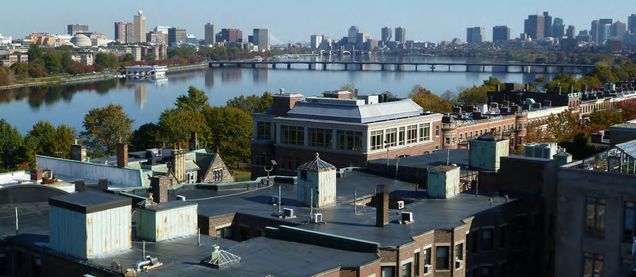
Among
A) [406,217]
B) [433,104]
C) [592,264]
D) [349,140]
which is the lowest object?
[592,264]

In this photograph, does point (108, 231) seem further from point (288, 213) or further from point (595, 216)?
point (595, 216)

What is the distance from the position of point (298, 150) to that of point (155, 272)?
82.0ft

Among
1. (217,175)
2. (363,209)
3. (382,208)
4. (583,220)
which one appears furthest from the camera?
(217,175)

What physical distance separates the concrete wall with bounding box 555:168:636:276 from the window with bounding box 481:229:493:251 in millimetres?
2305

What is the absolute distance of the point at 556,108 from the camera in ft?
229

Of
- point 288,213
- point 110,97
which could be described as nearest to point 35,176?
point 288,213

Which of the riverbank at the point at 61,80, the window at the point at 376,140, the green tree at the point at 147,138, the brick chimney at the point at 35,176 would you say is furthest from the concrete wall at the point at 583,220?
the riverbank at the point at 61,80

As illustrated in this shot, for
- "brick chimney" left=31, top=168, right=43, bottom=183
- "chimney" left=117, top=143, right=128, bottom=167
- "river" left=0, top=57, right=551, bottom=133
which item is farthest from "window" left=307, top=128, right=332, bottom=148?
"river" left=0, top=57, right=551, bottom=133

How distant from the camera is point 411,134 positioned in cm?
4362

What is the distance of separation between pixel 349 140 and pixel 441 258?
61.6 feet

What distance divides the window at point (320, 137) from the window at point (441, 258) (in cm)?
1933

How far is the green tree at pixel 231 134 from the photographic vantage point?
6041 centimetres

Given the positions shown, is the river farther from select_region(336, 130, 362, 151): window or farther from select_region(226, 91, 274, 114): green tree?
select_region(336, 130, 362, 151): window

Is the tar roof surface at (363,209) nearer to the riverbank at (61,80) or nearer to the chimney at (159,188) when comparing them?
the chimney at (159,188)
